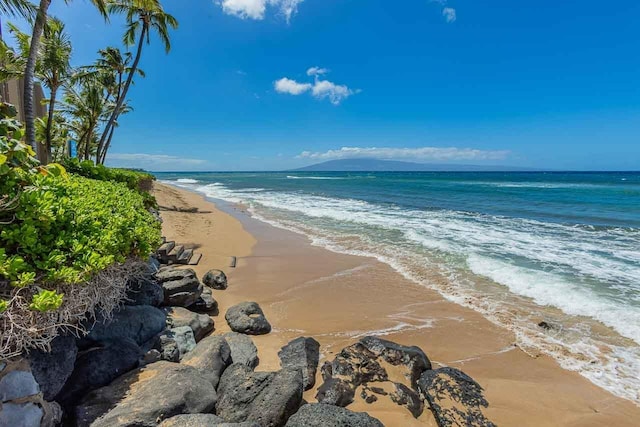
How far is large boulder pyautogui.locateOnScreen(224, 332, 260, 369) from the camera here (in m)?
4.55

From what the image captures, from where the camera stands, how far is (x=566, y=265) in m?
9.27

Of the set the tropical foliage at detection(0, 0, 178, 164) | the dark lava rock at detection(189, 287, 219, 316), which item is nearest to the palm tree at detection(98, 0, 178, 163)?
the tropical foliage at detection(0, 0, 178, 164)

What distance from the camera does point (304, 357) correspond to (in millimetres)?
4426

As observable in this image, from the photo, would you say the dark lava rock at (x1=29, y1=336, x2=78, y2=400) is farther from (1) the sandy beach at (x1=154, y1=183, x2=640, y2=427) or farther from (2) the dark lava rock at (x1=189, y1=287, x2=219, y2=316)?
(2) the dark lava rock at (x1=189, y1=287, x2=219, y2=316)

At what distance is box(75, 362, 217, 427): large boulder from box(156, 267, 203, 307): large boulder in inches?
83.2

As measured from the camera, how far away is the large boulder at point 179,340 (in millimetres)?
4254

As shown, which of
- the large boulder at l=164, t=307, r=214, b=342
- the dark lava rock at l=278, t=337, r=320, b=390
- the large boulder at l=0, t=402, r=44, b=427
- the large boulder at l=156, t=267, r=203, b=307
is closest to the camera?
the large boulder at l=0, t=402, r=44, b=427

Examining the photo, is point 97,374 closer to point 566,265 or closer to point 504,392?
point 504,392

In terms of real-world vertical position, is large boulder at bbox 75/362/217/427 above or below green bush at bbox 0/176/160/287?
below

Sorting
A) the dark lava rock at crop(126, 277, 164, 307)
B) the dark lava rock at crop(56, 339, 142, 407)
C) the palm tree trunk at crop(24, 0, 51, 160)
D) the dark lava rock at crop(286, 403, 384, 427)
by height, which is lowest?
the dark lava rock at crop(286, 403, 384, 427)

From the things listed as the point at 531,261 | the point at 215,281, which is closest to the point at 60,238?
the point at 215,281

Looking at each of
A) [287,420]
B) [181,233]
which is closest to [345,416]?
[287,420]

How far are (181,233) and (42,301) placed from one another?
1082 centimetres

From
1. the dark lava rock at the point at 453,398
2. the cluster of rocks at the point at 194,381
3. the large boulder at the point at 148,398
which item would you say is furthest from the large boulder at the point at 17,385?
the dark lava rock at the point at 453,398
